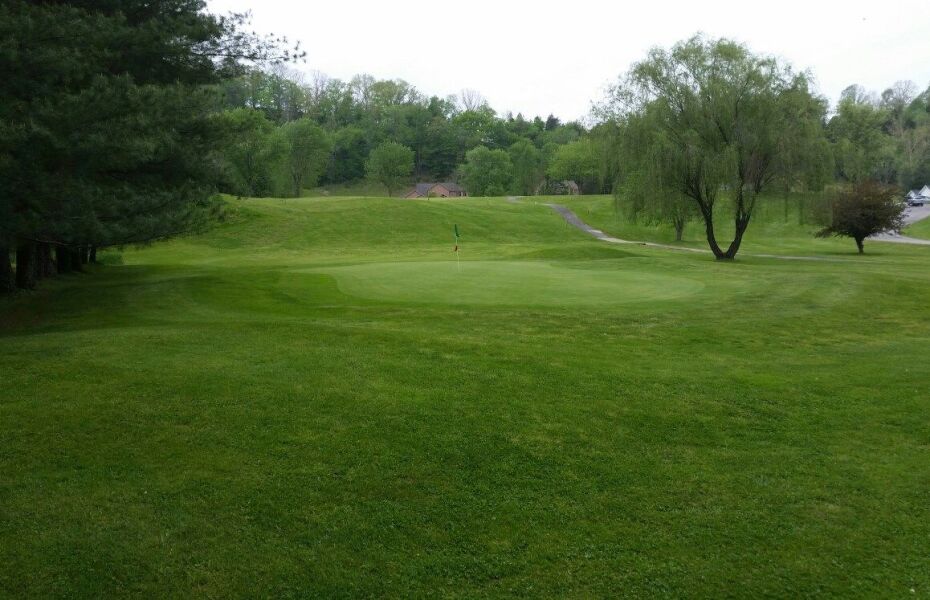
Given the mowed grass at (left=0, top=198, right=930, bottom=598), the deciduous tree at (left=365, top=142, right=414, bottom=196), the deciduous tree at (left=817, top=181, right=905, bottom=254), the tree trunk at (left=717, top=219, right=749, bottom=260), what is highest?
the deciduous tree at (left=365, top=142, right=414, bottom=196)

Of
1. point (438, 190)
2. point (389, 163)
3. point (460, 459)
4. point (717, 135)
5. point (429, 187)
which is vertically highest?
point (389, 163)

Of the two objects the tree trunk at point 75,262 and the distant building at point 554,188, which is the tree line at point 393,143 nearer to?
the distant building at point 554,188

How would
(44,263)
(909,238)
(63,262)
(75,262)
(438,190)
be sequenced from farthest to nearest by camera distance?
(438,190)
(909,238)
(75,262)
(63,262)
(44,263)

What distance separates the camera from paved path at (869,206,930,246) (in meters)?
53.8

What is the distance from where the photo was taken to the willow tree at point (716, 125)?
107 ft

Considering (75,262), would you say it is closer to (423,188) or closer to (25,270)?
(25,270)

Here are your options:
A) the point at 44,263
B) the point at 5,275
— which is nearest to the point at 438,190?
the point at 44,263

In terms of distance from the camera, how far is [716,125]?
1315 inches

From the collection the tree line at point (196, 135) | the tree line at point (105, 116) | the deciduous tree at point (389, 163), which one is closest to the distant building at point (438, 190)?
the deciduous tree at point (389, 163)

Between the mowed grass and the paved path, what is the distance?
43.9 metres

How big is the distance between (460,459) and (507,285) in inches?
471

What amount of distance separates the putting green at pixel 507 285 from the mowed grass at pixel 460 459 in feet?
9.52

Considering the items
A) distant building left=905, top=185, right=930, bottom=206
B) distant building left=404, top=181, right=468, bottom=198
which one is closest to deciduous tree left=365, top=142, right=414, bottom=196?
distant building left=404, top=181, right=468, bottom=198

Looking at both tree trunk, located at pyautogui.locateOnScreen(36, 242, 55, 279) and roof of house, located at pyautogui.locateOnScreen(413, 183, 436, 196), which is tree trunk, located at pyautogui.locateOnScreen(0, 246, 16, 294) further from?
roof of house, located at pyautogui.locateOnScreen(413, 183, 436, 196)
